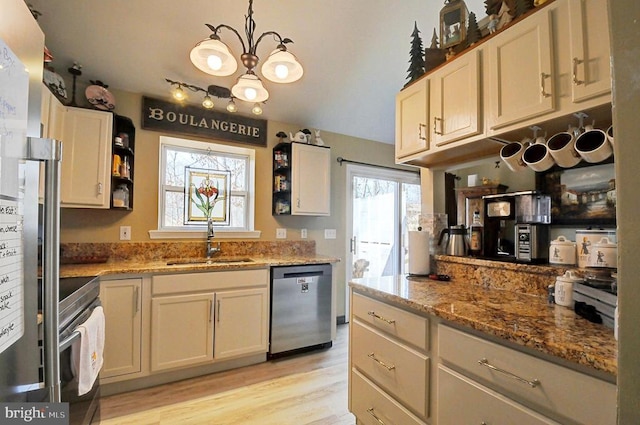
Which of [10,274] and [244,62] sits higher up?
[244,62]

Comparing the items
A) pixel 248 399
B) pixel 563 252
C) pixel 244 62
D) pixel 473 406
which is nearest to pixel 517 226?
pixel 563 252

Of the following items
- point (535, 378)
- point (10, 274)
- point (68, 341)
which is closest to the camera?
point (10, 274)

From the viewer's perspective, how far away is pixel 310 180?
3223 mm

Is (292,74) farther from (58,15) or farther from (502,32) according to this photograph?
(58,15)

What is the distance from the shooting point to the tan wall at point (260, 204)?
8.20 ft

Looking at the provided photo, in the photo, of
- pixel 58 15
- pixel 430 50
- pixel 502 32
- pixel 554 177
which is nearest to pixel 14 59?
pixel 502 32

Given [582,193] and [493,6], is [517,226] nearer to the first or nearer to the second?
[582,193]

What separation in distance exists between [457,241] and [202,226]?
2.44 m

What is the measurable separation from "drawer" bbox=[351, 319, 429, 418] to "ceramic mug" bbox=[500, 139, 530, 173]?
1048mm

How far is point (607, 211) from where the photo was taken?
1.46 metres

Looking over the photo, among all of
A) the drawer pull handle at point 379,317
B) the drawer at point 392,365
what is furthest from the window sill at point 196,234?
the drawer pull handle at point 379,317

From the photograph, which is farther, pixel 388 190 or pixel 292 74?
pixel 388 190

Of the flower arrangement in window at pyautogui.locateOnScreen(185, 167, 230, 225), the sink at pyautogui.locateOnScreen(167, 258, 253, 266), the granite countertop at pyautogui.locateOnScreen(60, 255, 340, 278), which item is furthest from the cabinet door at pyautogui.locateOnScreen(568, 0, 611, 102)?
the flower arrangement in window at pyautogui.locateOnScreen(185, 167, 230, 225)

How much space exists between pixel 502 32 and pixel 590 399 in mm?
1504
